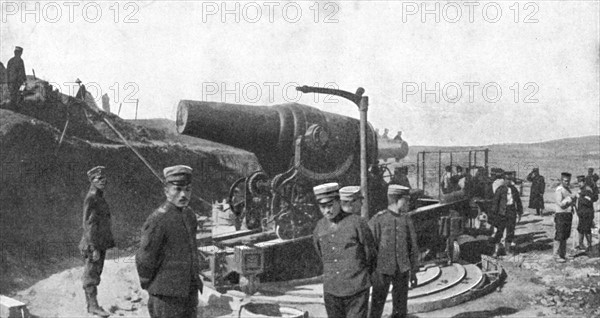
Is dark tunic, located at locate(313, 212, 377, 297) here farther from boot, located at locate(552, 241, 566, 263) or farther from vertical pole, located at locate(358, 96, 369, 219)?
boot, located at locate(552, 241, 566, 263)

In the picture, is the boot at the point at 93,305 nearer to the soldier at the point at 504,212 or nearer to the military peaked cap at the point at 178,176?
the military peaked cap at the point at 178,176

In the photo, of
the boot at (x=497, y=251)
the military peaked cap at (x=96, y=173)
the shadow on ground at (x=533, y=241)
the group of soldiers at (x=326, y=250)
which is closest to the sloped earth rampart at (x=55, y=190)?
the military peaked cap at (x=96, y=173)

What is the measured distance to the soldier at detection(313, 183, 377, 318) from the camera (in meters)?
4.17

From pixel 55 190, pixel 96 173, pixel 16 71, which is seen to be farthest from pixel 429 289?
pixel 16 71

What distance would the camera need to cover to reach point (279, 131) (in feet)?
26.3

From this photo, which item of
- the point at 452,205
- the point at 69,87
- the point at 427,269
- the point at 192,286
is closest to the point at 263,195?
the point at 427,269

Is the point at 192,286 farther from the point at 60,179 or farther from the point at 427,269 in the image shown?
the point at 60,179

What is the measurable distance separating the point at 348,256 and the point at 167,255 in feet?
4.10

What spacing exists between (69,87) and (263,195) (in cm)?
644

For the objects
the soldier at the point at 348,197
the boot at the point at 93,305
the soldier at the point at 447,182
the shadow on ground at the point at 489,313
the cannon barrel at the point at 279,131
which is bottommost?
the shadow on ground at the point at 489,313

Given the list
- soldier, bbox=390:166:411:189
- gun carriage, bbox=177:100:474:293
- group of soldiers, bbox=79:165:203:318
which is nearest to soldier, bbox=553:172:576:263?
soldier, bbox=390:166:411:189

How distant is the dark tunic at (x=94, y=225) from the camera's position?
19.7 feet

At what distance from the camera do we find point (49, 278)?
29.2 ft

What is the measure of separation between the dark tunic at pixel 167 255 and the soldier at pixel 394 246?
1.99m
